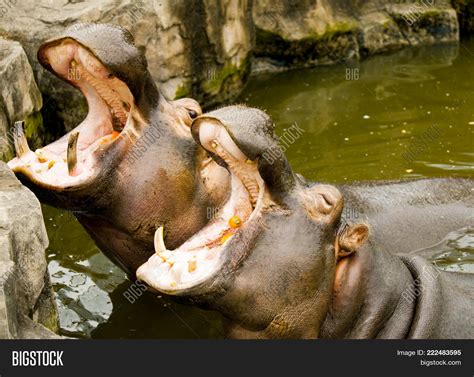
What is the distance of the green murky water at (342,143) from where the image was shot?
528 cm

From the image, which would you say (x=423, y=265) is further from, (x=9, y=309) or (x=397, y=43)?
(x=397, y=43)

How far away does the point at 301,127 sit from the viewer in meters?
8.19

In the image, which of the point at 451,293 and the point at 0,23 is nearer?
the point at 451,293

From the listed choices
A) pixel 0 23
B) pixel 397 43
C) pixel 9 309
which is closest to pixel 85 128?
pixel 9 309

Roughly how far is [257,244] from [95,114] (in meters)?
1.29

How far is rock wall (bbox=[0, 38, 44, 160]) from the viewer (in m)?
6.15

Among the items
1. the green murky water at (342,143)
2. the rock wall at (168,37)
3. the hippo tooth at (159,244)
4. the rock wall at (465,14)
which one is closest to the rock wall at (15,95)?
the rock wall at (168,37)

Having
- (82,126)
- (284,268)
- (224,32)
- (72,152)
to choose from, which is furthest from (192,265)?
(224,32)

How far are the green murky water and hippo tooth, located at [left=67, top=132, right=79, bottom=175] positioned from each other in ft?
3.39

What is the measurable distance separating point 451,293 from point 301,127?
4.06 meters

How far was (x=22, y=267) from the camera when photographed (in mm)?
3959

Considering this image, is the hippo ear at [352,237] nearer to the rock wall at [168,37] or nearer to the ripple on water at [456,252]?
the ripple on water at [456,252]

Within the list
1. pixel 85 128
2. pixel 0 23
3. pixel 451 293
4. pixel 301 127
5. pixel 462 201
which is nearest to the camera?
pixel 451 293

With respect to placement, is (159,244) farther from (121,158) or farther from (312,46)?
(312,46)
